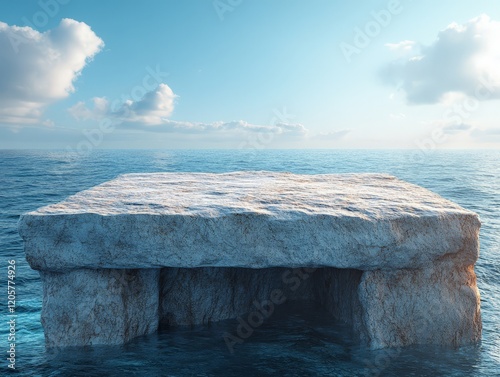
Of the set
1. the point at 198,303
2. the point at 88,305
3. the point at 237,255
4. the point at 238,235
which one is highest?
the point at 238,235

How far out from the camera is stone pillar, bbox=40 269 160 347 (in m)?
5.39

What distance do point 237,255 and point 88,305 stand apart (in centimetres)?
203

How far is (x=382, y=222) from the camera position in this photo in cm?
518

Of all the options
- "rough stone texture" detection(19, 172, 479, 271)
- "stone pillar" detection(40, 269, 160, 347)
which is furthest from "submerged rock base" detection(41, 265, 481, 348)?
"rough stone texture" detection(19, 172, 479, 271)

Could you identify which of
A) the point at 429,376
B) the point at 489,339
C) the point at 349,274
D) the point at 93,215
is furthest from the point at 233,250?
the point at 489,339

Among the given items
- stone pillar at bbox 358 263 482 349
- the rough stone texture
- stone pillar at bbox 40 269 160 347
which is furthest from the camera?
stone pillar at bbox 358 263 482 349

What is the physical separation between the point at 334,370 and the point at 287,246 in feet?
5.23

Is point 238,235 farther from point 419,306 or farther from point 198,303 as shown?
point 419,306

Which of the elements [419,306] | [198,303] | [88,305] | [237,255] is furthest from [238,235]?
[419,306]

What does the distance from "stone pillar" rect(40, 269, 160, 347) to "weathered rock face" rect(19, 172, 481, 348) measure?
0.5 inches

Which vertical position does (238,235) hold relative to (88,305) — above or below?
above

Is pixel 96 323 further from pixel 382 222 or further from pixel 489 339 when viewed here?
pixel 489 339

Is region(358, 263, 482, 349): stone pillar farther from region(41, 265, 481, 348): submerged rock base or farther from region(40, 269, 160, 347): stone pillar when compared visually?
region(40, 269, 160, 347): stone pillar

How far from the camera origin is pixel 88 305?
5406 mm
